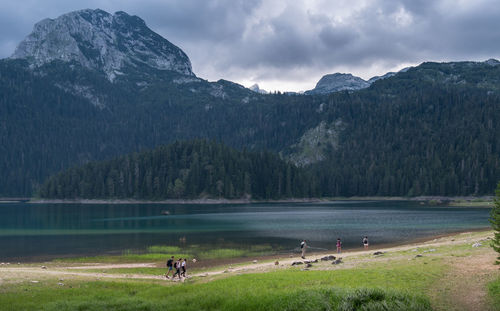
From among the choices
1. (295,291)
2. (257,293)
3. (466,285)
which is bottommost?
(466,285)

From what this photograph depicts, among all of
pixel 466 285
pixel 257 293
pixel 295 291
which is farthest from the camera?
pixel 466 285

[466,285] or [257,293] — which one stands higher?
[257,293]

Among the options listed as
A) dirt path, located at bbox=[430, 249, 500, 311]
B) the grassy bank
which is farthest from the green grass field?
dirt path, located at bbox=[430, 249, 500, 311]

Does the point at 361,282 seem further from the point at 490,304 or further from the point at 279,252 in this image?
the point at 279,252

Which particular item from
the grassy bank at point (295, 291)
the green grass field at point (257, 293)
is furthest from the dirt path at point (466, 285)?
the green grass field at point (257, 293)

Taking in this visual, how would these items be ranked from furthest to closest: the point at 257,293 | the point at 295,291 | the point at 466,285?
the point at 466,285 < the point at 257,293 < the point at 295,291

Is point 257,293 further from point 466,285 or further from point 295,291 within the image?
point 466,285

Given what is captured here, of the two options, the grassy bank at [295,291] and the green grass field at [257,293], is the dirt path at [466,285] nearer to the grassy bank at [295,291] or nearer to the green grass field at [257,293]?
the grassy bank at [295,291]

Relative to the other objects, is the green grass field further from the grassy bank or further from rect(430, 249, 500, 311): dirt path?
rect(430, 249, 500, 311): dirt path

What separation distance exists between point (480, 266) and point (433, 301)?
14.8 metres

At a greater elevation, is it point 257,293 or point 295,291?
point 295,291

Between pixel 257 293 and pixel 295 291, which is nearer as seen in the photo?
pixel 295 291

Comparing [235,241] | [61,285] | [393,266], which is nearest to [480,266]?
[393,266]

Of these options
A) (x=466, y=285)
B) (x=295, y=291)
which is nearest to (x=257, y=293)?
(x=295, y=291)
